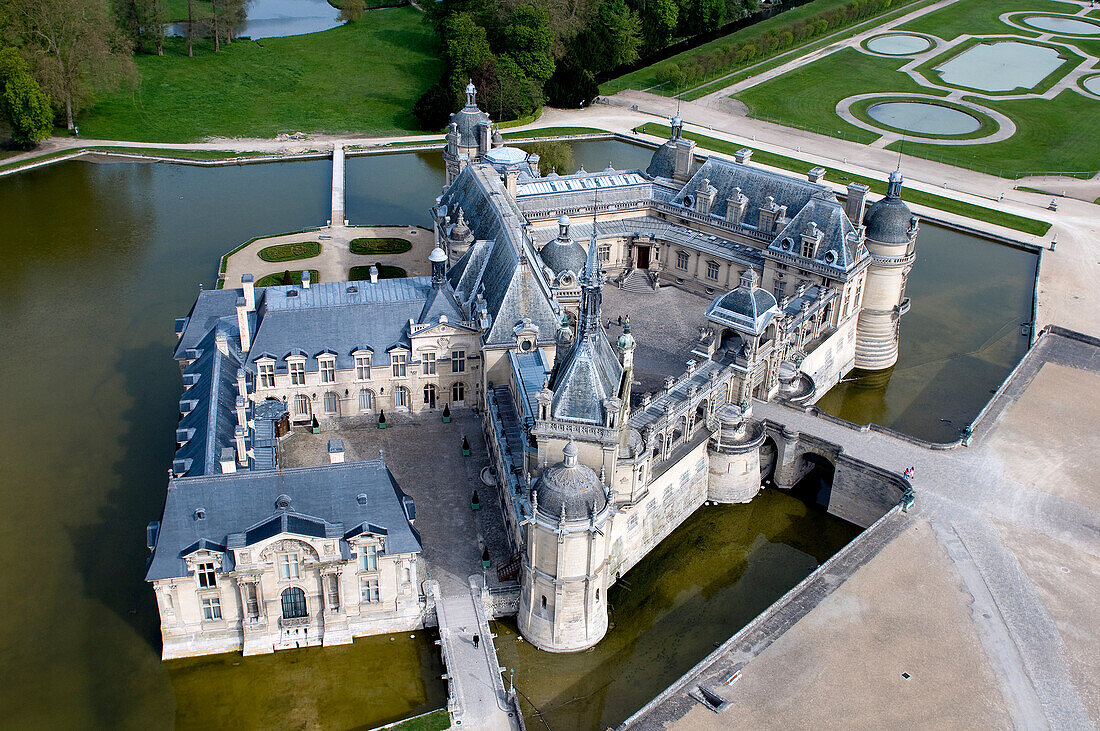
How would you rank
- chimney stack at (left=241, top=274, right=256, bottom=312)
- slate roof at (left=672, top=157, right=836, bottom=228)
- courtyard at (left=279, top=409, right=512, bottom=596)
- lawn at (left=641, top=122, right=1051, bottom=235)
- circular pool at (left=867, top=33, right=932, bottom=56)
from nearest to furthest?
courtyard at (left=279, top=409, right=512, bottom=596) → chimney stack at (left=241, top=274, right=256, bottom=312) → slate roof at (left=672, top=157, right=836, bottom=228) → lawn at (left=641, top=122, right=1051, bottom=235) → circular pool at (left=867, top=33, right=932, bottom=56)

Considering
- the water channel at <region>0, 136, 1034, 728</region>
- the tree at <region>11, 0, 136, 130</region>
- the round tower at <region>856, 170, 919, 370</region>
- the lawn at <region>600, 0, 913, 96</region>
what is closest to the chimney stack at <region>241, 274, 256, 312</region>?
the water channel at <region>0, 136, 1034, 728</region>

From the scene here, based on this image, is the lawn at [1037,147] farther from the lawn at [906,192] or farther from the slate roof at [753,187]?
the slate roof at [753,187]

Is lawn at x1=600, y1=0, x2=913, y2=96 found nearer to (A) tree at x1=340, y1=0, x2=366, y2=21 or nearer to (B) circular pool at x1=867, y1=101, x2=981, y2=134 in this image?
(B) circular pool at x1=867, y1=101, x2=981, y2=134

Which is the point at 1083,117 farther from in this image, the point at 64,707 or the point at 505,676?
the point at 64,707

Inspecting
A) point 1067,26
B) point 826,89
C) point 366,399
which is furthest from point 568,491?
point 1067,26

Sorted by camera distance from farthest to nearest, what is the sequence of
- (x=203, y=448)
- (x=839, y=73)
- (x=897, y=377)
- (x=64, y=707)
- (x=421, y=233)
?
(x=839, y=73) < (x=421, y=233) < (x=897, y=377) < (x=203, y=448) < (x=64, y=707)

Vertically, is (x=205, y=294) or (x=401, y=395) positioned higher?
(x=205, y=294)

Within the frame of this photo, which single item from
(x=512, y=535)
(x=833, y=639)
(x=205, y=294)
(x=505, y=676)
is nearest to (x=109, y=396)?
(x=205, y=294)
